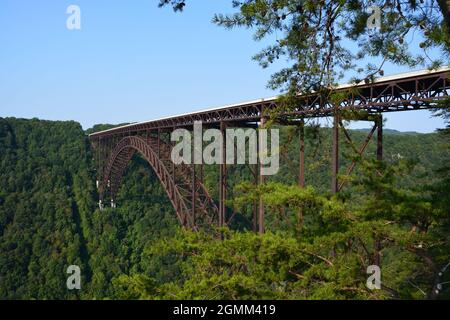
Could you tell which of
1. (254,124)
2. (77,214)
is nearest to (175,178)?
(254,124)

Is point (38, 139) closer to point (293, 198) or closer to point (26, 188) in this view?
point (26, 188)

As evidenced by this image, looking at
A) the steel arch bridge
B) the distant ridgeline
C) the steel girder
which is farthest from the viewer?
the distant ridgeline

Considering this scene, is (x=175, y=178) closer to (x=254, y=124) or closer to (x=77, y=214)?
(x=254, y=124)

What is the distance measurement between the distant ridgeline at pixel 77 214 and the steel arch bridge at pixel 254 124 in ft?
16.9

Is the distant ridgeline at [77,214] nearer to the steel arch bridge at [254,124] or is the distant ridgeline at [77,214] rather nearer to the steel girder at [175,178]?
the steel arch bridge at [254,124]

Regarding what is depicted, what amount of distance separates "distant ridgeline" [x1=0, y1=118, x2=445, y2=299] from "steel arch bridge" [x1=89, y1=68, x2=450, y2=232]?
515cm

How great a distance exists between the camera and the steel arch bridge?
22.9 feet

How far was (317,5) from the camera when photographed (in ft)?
16.2

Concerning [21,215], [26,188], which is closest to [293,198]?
[21,215]

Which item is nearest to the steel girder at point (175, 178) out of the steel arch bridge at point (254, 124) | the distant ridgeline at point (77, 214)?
the steel arch bridge at point (254, 124)

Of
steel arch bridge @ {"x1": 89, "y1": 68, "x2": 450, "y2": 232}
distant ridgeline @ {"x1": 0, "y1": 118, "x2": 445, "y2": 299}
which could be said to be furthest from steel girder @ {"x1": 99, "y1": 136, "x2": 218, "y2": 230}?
distant ridgeline @ {"x1": 0, "y1": 118, "x2": 445, "y2": 299}

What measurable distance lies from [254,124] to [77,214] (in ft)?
137

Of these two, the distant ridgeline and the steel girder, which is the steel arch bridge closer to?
the steel girder
